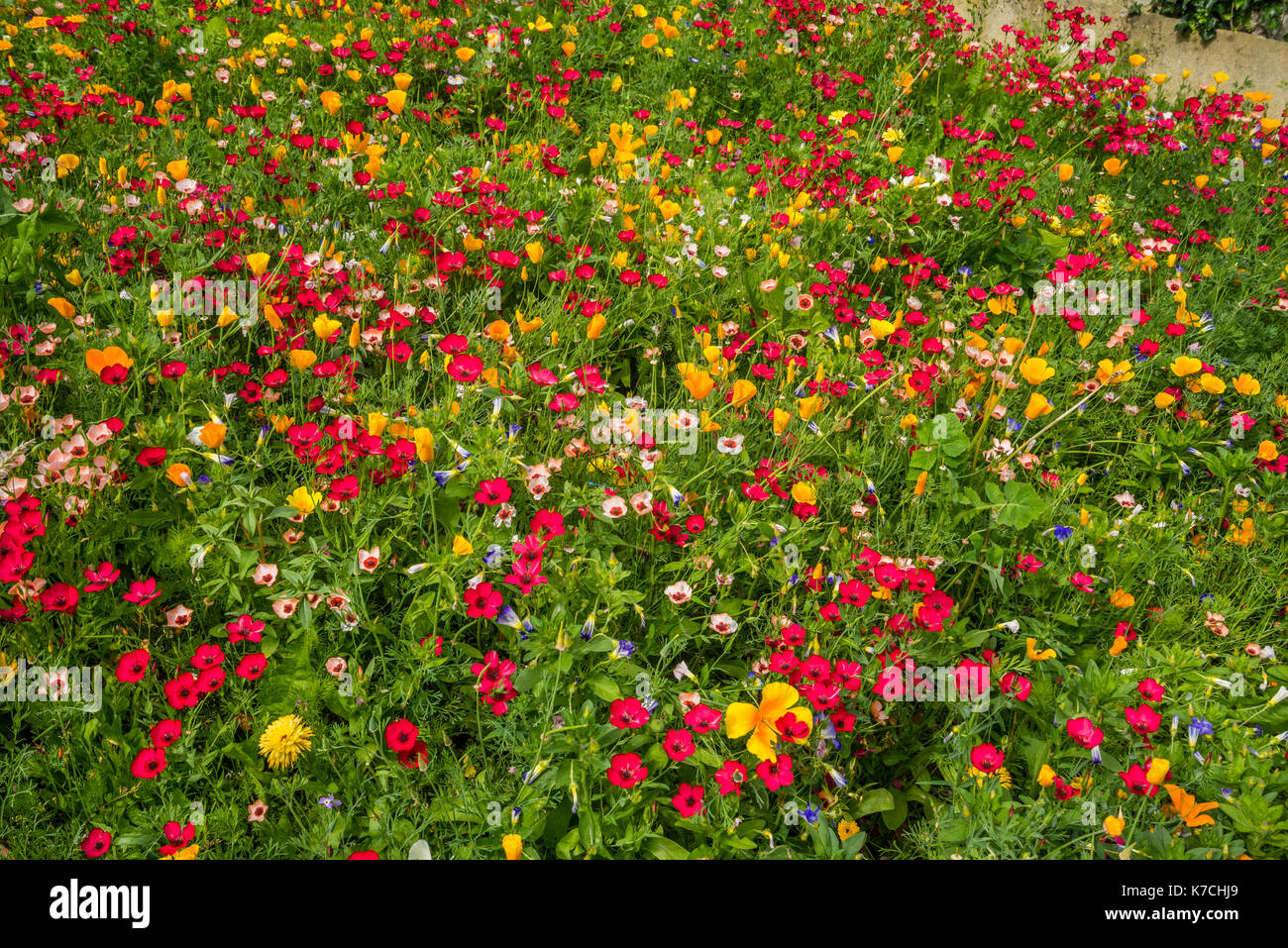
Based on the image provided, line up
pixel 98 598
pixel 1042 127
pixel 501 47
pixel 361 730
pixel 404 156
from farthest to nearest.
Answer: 1. pixel 1042 127
2. pixel 501 47
3. pixel 404 156
4. pixel 98 598
5. pixel 361 730

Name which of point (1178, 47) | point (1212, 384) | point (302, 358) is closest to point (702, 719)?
point (302, 358)

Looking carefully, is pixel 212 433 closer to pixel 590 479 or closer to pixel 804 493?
pixel 590 479

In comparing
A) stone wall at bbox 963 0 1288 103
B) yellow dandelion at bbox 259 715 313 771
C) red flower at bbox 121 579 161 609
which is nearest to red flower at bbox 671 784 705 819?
yellow dandelion at bbox 259 715 313 771

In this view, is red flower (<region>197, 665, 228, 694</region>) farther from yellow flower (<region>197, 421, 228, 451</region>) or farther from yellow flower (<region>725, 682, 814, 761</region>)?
yellow flower (<region>725, 682, 814, 761</region>)

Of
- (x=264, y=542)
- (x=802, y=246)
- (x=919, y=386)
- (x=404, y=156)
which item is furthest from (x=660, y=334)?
(x=264, y=542)

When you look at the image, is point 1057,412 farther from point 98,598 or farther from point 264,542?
point 98,598

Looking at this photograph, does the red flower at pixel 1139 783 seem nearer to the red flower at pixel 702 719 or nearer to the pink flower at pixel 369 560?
the red flower at pixel 702 719

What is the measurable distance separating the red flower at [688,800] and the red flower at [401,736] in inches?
21.2

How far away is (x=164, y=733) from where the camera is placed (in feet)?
5.41

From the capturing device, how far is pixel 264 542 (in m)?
1.98

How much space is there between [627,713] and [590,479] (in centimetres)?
76

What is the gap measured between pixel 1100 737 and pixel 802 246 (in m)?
2.19

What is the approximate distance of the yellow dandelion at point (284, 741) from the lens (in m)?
1.67

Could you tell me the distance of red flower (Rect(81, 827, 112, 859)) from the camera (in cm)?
149
